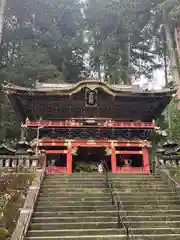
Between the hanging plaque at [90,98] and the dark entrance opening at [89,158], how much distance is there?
2465mm

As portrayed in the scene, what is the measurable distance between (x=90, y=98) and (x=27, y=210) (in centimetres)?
881

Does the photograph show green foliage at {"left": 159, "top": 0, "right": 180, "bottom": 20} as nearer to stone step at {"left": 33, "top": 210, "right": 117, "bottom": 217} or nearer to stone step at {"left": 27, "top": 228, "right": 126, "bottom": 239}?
stone step at {"left": 33, "top": 210, "right": 117, "bottom": 217}

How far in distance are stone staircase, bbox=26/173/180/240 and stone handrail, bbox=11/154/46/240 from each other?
0.61 ft

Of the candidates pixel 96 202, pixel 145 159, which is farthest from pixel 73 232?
pixel 145 159

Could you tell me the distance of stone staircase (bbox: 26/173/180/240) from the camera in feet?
22.0

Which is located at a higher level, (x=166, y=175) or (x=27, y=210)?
(x=166, y=175)

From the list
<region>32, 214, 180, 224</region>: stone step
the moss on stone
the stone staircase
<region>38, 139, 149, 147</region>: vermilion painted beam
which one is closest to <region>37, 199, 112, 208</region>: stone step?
the stone staircase

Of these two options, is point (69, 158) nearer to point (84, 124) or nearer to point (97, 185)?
point (84, 124)

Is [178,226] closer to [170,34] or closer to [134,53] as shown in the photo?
[170,34]

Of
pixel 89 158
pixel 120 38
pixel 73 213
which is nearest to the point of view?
pixel 73 213

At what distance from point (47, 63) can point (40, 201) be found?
17.9 meters

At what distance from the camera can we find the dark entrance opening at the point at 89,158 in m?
15.8

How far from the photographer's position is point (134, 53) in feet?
94.6

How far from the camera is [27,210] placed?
24.0ft
